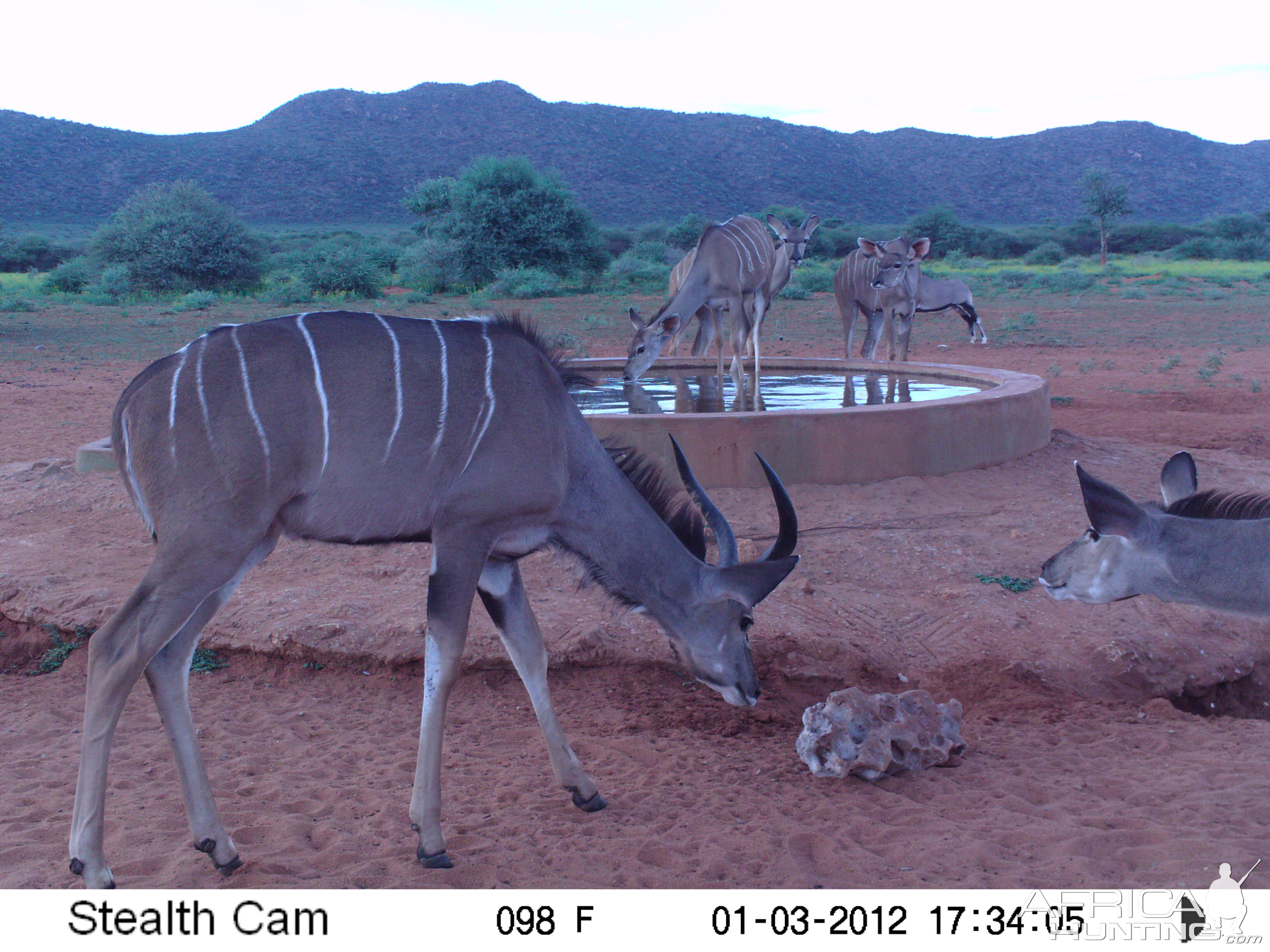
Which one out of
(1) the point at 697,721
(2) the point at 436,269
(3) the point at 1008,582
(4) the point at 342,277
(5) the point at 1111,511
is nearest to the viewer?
(5) the point at 1111,511

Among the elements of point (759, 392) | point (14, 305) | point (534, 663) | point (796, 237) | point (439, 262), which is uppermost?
point (439, 262)

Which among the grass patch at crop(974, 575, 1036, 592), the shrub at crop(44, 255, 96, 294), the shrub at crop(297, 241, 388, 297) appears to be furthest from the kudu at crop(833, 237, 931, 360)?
the shrub at crop(44, 255, 96, 294)

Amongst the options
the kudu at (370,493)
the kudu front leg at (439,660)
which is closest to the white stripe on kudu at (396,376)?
the kudu at (370,493)

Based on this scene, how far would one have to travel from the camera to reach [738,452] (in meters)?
7.29

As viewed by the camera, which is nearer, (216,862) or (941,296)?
(216,862)

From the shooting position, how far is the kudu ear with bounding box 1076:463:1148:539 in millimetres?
3807

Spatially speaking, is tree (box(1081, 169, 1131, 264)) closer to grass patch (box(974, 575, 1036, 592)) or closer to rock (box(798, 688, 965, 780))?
grass patch (box(974, 575, 1036, 592))

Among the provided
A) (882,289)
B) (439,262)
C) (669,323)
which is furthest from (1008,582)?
(439,262)

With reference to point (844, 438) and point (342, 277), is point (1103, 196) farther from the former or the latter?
point (844, 438)

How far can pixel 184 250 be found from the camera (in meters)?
31.2

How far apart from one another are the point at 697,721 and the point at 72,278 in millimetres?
32730

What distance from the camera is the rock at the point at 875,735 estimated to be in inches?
170
